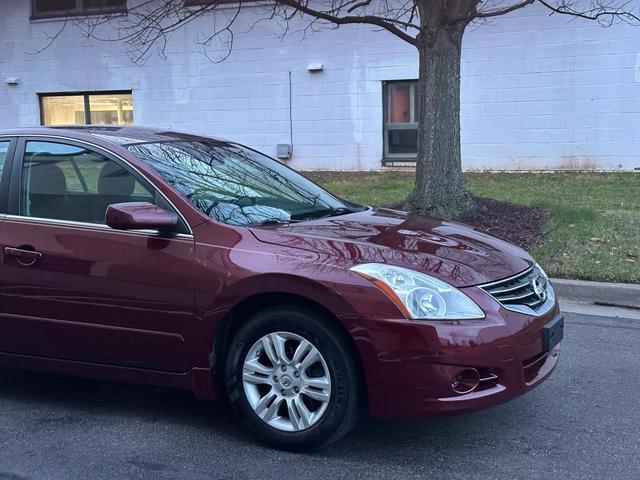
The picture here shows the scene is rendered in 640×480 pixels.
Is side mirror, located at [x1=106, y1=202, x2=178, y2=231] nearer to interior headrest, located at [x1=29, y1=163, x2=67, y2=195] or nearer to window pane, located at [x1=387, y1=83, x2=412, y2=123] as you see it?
interior headrest, located at [x1=29, y1=163, x2=67, y2=195]

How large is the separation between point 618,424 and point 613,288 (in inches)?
109

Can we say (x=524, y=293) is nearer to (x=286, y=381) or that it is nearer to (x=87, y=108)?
(x=286, y=381)

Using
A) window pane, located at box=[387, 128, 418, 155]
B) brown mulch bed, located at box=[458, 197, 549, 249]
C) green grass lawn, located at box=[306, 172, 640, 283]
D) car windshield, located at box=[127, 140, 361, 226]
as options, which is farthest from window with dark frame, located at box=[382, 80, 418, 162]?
car windshield, located at box=[127, 140, 361, 226]

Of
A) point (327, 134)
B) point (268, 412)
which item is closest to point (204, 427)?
point (268, 412)

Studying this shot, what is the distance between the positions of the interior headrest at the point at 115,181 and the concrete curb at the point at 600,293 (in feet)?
14.1

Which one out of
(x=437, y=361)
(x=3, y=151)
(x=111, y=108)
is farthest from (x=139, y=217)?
(x=111, y=108)

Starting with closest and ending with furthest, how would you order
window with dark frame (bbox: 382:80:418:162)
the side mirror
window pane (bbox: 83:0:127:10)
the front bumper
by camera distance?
the front bumper → the side mirror → window with dark frame (bbox: 382:80:418:162) → window pane (bbox: 83:0:127:10)

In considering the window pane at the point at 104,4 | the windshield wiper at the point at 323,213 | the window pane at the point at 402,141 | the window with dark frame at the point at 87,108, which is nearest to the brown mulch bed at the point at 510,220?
the windshield wiper at the point at 323,213

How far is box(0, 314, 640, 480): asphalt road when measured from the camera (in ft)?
11.4

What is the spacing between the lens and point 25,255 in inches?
160

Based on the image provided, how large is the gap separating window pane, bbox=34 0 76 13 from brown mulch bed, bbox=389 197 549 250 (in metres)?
11.1

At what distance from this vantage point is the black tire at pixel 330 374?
3.46 m

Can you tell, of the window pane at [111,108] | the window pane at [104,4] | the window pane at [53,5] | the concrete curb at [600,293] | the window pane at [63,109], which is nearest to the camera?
the concrete curb at [600,293]

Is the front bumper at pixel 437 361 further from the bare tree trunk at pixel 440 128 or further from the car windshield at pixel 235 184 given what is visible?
the bare tree trunk at pixel 440 128
